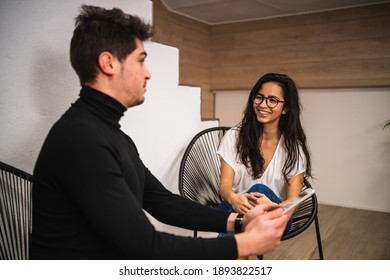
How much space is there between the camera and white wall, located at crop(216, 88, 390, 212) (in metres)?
3.31

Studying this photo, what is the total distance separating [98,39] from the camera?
962 mm

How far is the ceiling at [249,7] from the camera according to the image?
315cm

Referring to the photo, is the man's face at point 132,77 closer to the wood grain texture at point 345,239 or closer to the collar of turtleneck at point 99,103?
the collar of turtleneck at point 99,103

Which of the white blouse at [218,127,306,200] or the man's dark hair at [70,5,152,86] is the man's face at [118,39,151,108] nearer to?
the man's dark hair at [70,5,152,86]

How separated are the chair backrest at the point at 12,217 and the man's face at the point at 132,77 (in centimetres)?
49

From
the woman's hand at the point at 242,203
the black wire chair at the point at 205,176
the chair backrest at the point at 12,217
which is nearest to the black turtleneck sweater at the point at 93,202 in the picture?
the chair backrest at the point at 12,217

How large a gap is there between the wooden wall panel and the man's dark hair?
2274 mm

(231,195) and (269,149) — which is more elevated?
(269,149)

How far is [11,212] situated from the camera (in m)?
1.17

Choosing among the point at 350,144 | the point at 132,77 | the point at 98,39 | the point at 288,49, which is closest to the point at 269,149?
the point at 132,77

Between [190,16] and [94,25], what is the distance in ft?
10.0

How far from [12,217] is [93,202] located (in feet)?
1.76

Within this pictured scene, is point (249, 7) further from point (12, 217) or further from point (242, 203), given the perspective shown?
point (12, 217)
